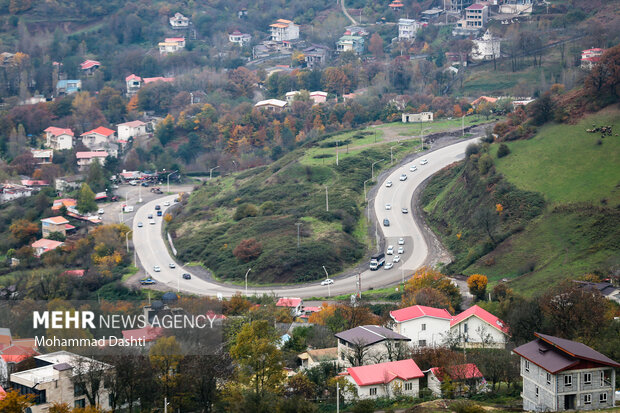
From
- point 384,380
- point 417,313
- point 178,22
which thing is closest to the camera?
point 384,380

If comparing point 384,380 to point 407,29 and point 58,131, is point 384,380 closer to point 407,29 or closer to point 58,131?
point 58,131

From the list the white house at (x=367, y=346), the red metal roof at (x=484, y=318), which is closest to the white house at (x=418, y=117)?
the red metal roof at (x=484, y=318)

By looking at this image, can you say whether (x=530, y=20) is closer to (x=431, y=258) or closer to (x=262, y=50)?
(x=262, y=50)

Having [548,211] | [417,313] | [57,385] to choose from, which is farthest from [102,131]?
[57,385]

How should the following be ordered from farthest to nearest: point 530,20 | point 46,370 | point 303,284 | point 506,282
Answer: point 530,20 → point 303,284 → point 506,282 → point 46,370

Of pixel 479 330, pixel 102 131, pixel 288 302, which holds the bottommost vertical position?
pixel 288 302

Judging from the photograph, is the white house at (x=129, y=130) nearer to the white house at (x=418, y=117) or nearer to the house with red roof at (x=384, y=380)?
the white house at (x=418, y=117)

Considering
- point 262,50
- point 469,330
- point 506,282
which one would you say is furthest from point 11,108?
point 469,330
